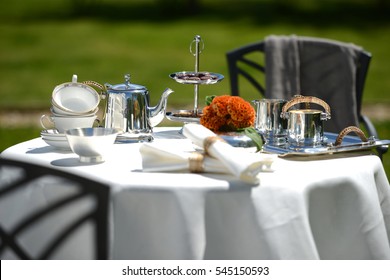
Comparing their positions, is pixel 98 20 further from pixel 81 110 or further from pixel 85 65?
pixel 81 110

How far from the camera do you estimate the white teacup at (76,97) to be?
2.66 metres

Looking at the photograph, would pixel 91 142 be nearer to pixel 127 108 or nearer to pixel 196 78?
pixel 127 108

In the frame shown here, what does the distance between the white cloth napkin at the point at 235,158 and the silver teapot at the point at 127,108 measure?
449 mm

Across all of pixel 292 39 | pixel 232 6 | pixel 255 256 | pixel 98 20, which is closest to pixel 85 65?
pixel 98 20

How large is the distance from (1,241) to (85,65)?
9936 millimetres

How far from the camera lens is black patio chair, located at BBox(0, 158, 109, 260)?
204cm

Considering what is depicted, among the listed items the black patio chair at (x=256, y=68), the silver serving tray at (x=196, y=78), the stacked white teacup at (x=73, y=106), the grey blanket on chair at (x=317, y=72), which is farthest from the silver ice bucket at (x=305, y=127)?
the grey blanket on chair at (x=317, y=72)

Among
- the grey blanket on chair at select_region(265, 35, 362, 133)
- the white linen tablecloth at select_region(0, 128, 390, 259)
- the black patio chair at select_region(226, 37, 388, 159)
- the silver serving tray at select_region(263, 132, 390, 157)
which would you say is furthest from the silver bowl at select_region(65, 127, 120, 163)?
the grey blanket on chair at select_region(265, 35, 362, 133)

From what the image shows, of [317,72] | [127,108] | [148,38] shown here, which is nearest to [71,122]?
[127,108]

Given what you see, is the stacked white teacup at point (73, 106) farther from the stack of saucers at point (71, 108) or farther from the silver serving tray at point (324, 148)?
the silver serving tray at point (324, 148)

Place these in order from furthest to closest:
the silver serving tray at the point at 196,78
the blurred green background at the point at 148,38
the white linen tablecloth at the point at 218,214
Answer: the blurred green background at the point at 148,38, the silver serving tray at the point at 196,78, the white linen tablecloth at the point at 218,214

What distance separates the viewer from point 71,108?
267 cm

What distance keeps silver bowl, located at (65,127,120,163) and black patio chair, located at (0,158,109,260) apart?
0.56 feet

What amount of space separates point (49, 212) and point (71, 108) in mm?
632
